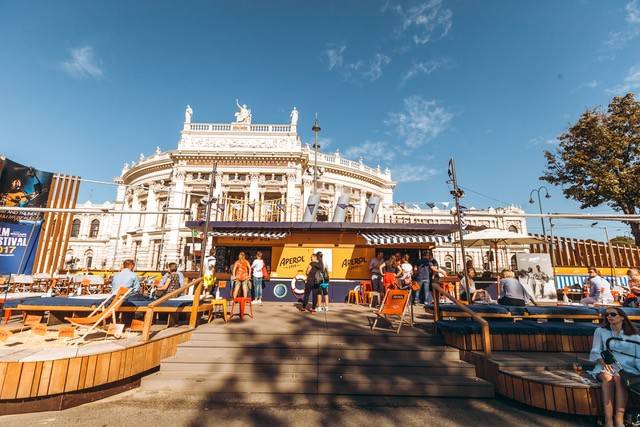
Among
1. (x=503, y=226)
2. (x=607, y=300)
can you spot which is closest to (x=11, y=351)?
(x=607, y=300)

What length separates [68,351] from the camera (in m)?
4.47

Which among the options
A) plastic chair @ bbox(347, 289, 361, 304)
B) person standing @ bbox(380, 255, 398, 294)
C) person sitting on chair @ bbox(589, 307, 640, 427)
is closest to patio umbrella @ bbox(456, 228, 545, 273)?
person standing @ bbox(380, 255, 398, 294)

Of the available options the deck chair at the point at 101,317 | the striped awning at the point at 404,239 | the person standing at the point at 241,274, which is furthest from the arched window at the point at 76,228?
the striped awning at the point at 404,239

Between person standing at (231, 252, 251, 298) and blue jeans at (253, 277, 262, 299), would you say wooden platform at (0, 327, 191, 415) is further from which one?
blue jeans at (253, 277, 262, 299)

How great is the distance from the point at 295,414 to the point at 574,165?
72.9ft

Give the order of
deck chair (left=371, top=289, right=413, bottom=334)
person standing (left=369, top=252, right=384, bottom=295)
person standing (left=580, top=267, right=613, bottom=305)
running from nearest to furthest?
1. deck chair (left=371, top=289, right=413, bottom=334)
2. person standing (left=580, top=267, right=613, bottom=305)
3. person standing (left=369, top=252, right=384, bottom=295)

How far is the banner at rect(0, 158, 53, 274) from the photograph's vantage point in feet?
40.7

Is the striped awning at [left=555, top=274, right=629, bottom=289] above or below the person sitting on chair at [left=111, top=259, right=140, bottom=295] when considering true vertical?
above

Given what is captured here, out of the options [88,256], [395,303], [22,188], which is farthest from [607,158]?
[88,256]

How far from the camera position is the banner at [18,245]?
12.4 meters

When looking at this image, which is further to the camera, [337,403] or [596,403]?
[337,403]

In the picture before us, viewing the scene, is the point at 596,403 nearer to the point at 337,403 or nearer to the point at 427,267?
the point at 337,403

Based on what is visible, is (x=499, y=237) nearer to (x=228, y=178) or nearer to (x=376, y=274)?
(x=376, y=274)

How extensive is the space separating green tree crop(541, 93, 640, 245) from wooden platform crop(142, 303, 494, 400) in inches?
733
